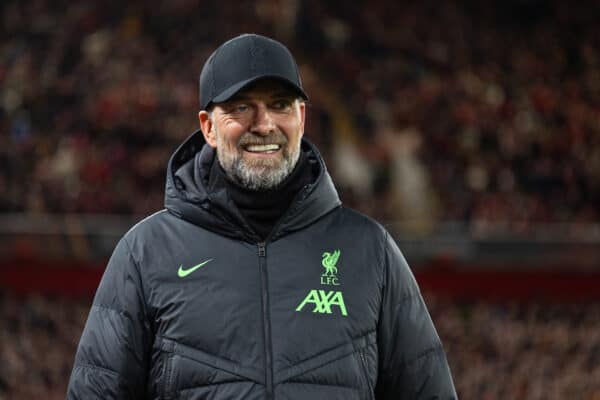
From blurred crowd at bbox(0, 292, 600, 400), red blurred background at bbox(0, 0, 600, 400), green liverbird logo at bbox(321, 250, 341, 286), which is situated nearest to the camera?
green liverbird logo at bbox(321, 250, 341, 286)

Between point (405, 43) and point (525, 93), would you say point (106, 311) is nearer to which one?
point (525, 93)

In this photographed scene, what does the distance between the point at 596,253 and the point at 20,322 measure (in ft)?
17.8

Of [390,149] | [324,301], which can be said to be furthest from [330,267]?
[390,149]

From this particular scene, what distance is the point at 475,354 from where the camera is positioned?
369 inches

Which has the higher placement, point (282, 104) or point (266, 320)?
point (282, 104)

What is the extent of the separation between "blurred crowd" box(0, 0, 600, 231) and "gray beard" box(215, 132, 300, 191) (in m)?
8.13

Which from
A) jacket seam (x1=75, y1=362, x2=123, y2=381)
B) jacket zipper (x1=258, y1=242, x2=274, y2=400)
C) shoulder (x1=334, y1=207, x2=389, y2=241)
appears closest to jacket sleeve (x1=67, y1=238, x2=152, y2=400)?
jacket seam (x1=75, y1=362, x2=123, y2=381)

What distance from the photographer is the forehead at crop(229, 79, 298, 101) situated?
218cm

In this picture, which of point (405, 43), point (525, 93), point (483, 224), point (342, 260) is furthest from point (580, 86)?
point (342, 260)

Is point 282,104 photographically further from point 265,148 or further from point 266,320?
point 266,320

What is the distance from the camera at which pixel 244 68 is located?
7.18ft

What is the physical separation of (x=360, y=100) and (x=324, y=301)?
10885mm

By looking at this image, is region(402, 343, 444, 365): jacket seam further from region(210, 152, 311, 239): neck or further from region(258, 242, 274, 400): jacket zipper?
region(210, 152, 311, 239): neck

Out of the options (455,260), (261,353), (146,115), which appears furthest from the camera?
(146,115)
